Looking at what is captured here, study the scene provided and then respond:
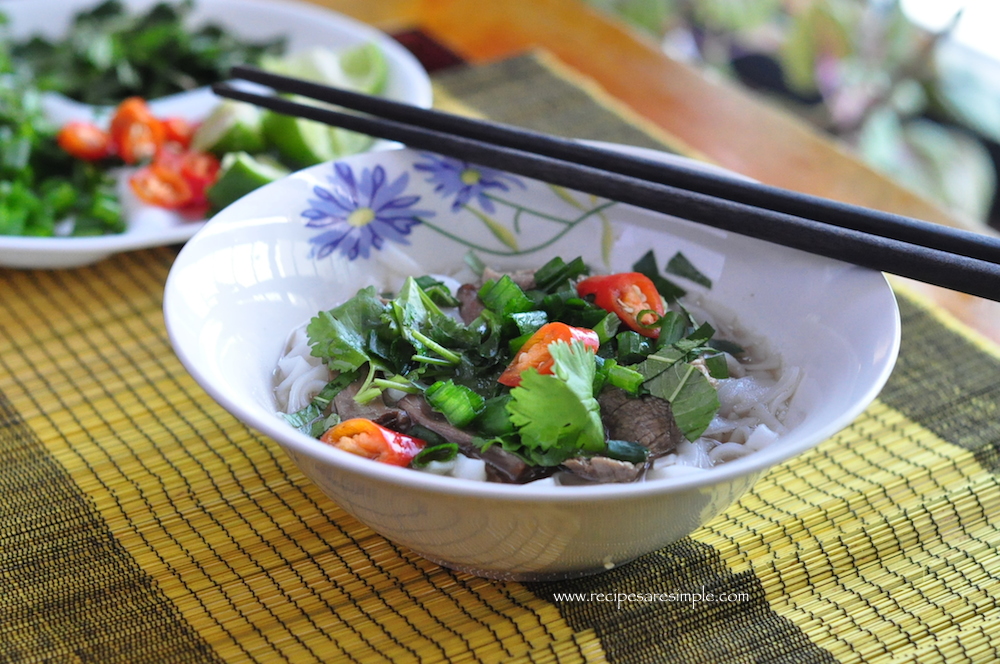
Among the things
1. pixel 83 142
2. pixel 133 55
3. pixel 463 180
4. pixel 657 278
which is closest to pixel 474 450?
pixel 657 278

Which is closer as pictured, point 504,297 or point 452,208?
point 504,297

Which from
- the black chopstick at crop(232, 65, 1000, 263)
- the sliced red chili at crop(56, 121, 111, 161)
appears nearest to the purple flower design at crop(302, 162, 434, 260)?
the black chopstick at crop(232, 65, 1000, 263)

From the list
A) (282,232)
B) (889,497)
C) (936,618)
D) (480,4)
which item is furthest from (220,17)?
(936,618)

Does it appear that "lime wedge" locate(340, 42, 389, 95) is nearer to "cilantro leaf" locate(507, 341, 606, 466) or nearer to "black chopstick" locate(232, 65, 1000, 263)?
"black chopstick" locate(232, 65, 1000, 263)

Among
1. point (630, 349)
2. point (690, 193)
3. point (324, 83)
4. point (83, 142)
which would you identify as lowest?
point (83, 142)

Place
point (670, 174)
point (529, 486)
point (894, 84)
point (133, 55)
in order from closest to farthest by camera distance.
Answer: point (529, 486) → point (670, 174) → point (133, 55) → point (894, 84)

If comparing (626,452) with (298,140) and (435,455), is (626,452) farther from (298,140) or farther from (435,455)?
(298,140)
